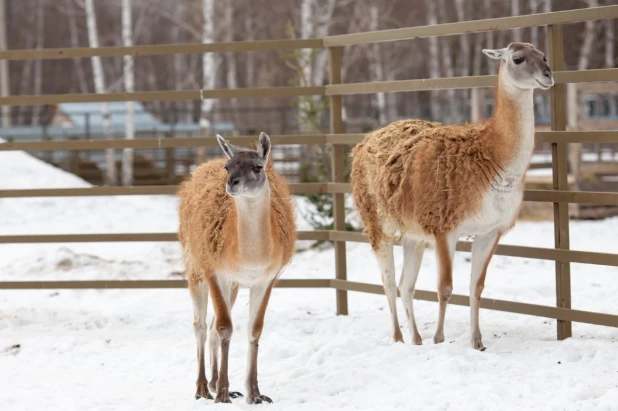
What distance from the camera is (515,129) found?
5.70 metres

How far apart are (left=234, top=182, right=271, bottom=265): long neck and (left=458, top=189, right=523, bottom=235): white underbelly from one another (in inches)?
58.9

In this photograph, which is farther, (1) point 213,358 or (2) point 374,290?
(2) point 374,290

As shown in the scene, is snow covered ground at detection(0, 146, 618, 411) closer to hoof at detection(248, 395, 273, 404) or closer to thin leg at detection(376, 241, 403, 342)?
hoof at detection(248, 395, 273, 404)

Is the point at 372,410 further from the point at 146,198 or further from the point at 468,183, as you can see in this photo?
the point at 146,198

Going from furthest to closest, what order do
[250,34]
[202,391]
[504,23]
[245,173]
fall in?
[250,34]
[504,23]
[202,391]
[245,173]

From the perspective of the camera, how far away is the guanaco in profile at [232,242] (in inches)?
195

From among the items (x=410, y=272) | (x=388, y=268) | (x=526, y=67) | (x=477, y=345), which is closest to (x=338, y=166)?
(x=388, y=268)

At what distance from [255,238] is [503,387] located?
163 centimetres

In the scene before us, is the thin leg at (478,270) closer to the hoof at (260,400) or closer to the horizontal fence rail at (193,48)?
the hoof at (260,400)

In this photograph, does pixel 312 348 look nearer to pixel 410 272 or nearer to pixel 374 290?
pixel 410 272

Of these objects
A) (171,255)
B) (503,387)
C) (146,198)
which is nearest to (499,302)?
(503,387)

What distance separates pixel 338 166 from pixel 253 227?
8.70 feet

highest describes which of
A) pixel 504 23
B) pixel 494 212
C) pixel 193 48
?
pixel 193 48

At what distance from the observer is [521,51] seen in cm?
563
